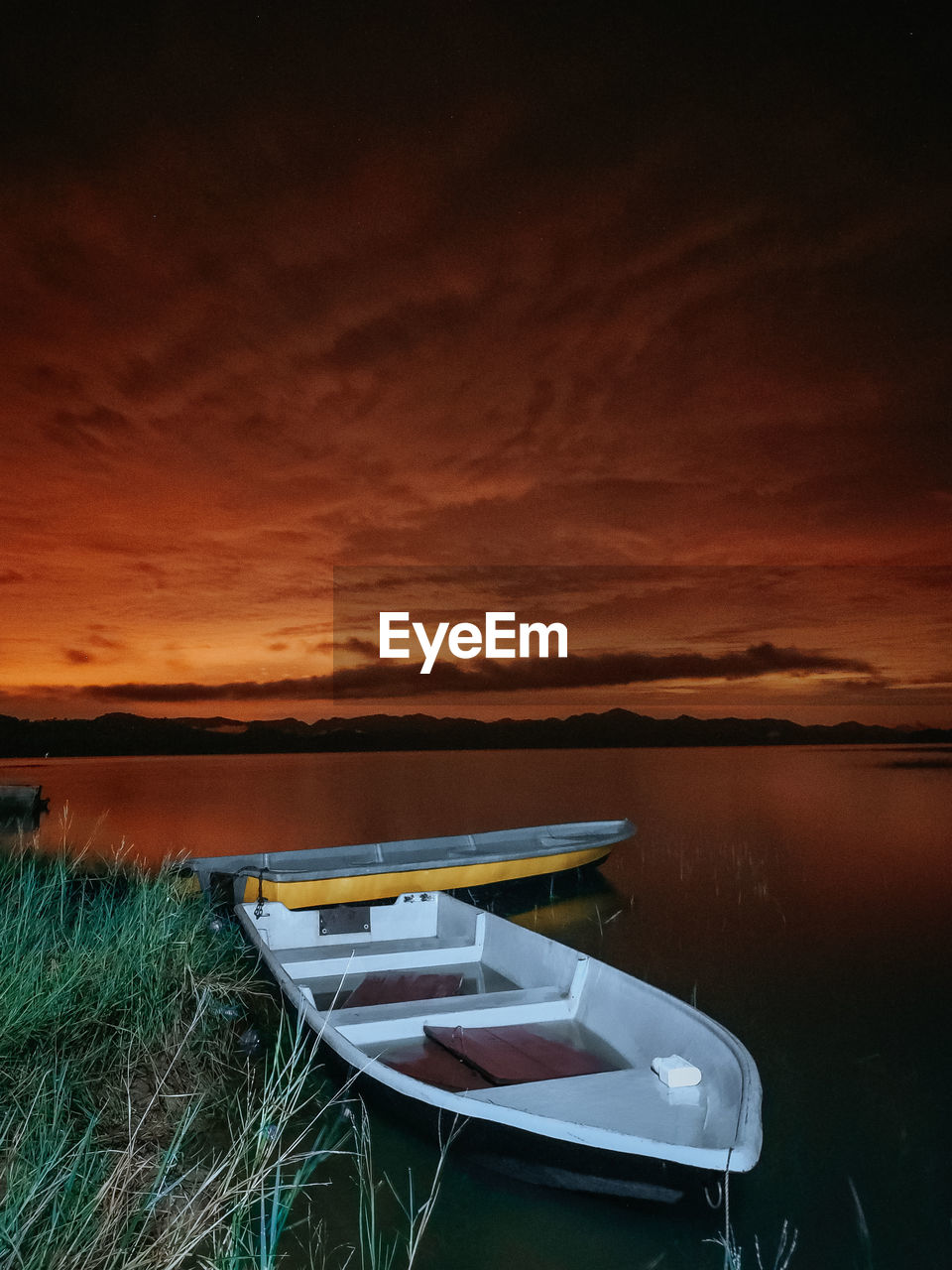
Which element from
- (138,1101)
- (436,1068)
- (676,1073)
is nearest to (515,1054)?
(436,1068)

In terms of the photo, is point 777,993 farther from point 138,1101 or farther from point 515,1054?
point 138,1101

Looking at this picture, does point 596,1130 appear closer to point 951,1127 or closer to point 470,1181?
point 470,1181

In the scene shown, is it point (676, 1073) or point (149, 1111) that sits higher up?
point (676, 1073)

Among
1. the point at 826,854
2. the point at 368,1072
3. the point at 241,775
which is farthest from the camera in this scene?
the point at 241,775

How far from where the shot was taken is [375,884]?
1109 cm

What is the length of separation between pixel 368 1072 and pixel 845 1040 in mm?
6123

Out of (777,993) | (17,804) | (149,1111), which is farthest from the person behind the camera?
(17,804)

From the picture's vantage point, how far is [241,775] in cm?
7281

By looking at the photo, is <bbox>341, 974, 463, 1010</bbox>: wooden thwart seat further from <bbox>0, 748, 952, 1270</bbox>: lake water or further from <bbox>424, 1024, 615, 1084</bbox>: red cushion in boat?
<bbox>0, 748, 952, 1270</bbox>: lake water

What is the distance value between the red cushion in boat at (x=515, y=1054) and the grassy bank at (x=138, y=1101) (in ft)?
3.07

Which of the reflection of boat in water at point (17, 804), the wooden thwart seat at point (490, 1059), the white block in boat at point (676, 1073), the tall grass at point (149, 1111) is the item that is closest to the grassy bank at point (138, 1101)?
the tall grass at point (149, 1111)

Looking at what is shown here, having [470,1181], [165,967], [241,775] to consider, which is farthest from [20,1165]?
[241,775]

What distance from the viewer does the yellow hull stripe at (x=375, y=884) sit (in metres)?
10.5

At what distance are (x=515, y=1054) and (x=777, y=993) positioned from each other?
6355mm
